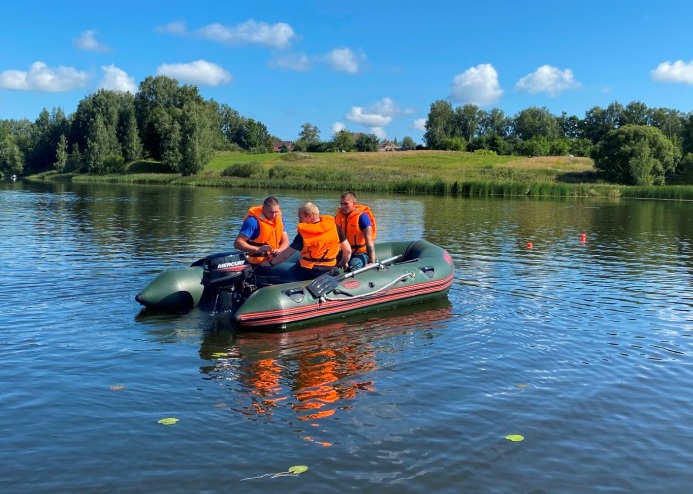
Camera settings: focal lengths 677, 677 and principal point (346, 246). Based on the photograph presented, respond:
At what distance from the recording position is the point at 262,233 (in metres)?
9.66

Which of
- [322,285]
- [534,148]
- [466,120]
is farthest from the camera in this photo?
[466,120]

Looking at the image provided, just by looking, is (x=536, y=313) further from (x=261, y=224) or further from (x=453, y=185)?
(x=453, y=185)

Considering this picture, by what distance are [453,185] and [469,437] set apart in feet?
140

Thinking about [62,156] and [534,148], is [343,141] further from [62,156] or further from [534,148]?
[62,156]

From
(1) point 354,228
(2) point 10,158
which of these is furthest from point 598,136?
(1) point 354,228

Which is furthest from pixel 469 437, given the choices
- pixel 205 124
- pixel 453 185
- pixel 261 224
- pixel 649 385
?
pixel 205 124

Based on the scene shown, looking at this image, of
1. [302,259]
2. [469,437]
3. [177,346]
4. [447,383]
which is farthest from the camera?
[302,259]

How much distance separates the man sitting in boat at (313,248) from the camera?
9.12m

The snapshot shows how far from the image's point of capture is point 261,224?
31.7 ft

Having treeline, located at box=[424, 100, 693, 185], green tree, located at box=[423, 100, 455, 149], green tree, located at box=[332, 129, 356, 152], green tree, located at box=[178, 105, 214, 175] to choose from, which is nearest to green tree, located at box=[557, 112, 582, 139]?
treeline, located at box=[424, 100, 693, 185]

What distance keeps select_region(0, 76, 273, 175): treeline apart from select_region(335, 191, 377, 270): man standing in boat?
56.2 m

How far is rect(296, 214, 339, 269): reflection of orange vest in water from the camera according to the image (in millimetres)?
9141

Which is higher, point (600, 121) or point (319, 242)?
point (600, 121)

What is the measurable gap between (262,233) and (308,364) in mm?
2893
